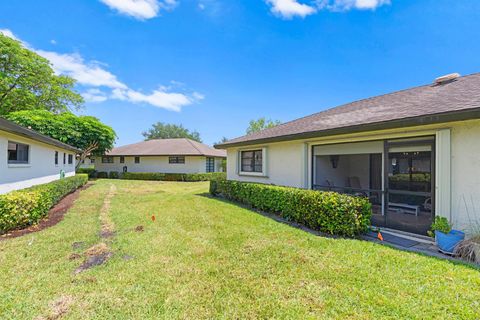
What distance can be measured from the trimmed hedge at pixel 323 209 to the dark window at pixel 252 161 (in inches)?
110

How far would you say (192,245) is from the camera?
193 inches

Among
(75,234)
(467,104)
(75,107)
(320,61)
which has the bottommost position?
(75,234)

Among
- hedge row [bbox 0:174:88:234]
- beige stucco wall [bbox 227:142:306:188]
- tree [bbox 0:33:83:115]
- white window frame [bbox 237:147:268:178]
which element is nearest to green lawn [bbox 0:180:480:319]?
hedge row [bbox 0:174:88:234]

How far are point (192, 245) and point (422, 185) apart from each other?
5.87m

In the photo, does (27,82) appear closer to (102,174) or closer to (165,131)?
(102,174)

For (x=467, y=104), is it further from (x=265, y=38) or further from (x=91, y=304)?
(x=265, y=38)

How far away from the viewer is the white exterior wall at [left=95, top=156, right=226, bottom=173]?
23.8 m

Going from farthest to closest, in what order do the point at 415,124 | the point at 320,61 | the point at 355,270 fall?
the point at 320,61 → the point at 415,124 → the point at 355,270

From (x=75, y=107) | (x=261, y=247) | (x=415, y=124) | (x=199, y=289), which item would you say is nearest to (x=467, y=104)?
(x=415, y=124)

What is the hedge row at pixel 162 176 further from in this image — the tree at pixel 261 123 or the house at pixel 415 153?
the tree at pixel 261 123

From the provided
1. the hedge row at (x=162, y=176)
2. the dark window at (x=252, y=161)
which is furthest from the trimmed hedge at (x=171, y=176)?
the dark window at (x=252, y=161)

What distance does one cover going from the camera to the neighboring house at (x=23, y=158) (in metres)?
7.34

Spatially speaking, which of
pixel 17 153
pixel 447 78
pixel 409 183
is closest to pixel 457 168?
pixel 409 183

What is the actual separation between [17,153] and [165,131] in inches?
2094
